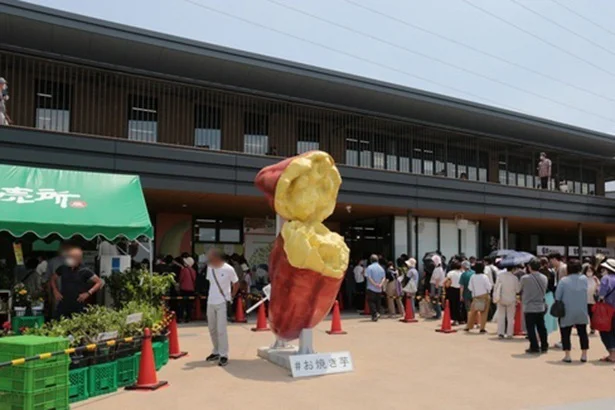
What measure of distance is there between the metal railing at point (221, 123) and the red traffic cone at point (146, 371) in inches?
371

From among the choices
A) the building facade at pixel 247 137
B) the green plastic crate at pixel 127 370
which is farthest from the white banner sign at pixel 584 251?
the green plastic crate at pixel 127 370

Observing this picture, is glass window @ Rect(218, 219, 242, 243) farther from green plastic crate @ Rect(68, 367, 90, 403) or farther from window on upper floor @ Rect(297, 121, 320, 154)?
green plastic crate @ Rect(68, 367, 90, 403)

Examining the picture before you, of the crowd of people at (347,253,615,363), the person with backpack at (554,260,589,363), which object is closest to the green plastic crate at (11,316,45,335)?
the crowd of people at (347,253,615,363)

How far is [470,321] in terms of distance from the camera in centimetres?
1444

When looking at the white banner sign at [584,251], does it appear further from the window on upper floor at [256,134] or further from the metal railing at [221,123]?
the window on upper floor at [256,134]

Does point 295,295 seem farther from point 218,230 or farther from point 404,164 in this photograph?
point 404,164

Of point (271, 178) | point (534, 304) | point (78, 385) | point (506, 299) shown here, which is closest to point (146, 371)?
point (78, 385)

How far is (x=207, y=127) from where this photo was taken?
19.8 m

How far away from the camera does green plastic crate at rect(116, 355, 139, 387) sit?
8273 millimetres

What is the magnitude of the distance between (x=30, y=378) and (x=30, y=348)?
0.33 m

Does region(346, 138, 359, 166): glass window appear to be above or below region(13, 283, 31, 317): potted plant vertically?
above

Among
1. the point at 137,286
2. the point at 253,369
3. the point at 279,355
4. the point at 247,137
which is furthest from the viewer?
the point at 247,137

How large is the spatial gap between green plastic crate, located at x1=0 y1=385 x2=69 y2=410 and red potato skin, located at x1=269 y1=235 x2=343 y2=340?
12.4 ft

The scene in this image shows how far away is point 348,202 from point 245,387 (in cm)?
1076
